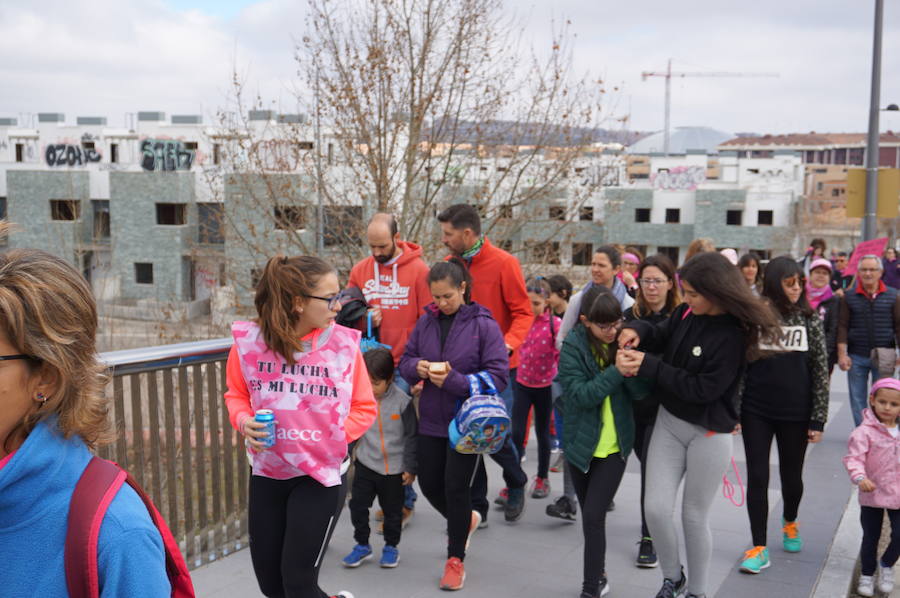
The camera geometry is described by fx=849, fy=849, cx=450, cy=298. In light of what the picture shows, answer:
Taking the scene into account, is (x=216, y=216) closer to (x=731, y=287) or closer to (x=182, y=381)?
(x=182, y=381)

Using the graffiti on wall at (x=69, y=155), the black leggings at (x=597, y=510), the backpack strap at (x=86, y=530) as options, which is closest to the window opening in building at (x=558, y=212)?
the black leggings at (x=597, y=510)

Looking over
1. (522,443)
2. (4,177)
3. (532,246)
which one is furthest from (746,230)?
(522,443)

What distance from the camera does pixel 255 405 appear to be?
381 centimetres

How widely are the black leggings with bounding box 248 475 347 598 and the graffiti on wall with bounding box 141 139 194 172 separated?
57316 mm

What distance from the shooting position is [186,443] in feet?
16.4

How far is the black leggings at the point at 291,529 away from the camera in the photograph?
12.1 feet

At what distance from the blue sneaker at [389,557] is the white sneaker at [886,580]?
9.71 ft

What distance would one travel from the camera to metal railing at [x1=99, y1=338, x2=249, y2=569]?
457cm

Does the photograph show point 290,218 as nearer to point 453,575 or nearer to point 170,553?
point 453,575

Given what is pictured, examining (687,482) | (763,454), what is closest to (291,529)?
(687,482)

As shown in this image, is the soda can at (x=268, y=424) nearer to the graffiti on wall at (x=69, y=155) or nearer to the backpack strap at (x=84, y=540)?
the backpack strap at (x=84, y=540)

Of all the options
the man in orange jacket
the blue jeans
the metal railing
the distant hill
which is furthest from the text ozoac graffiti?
the metal railing

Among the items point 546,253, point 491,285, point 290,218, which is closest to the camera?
point 491,285

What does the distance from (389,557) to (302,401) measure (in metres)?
1.98
